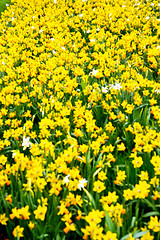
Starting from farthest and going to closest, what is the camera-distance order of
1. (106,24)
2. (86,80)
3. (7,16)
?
(7,16) < (106,24) < (86,80)

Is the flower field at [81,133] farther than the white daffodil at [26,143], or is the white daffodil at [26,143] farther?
the white daffodil at [26,143]

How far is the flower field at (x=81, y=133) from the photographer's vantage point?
1.82m

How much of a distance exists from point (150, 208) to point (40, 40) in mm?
4777

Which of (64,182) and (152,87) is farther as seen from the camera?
(152,87)

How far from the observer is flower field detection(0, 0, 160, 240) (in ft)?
5.97

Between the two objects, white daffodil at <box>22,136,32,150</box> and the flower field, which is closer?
the flower field

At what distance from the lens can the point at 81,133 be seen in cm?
260

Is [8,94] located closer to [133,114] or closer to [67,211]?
[133,114]

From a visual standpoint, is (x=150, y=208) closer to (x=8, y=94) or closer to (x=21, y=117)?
(x=21, y=117)

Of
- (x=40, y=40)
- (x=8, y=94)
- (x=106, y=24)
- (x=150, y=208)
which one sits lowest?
(x=150, y=208)

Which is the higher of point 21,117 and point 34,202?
point 21,117

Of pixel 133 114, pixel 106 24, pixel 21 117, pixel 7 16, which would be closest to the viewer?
pixel 133 114

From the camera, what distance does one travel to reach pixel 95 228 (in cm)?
157

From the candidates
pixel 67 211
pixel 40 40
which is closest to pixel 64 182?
pixel 67 211
